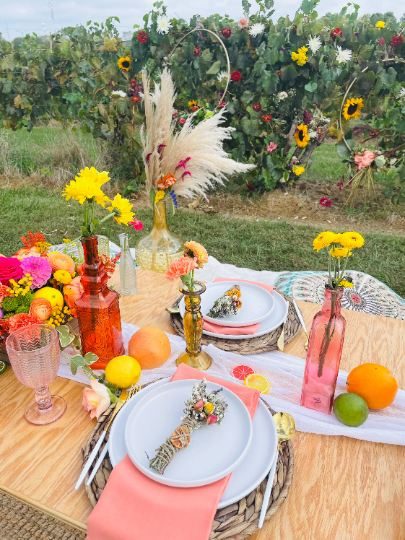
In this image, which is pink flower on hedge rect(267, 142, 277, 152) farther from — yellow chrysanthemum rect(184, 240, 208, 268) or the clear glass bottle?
yellow chrysanthemum rect(184, 240, 208, 268)

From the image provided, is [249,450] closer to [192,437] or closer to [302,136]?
[192,437]

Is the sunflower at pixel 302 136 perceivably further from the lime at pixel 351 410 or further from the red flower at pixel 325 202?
the lime at pixel 351 410

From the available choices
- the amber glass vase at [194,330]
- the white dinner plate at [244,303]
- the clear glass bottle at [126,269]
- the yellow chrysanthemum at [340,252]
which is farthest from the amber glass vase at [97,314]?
the yellow chrysanthemum at [340,252]

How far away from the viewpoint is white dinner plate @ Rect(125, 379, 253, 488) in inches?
28.3

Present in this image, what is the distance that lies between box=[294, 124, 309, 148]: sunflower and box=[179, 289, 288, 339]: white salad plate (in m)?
3.04

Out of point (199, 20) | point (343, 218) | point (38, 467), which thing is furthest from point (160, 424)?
point (199, 20)

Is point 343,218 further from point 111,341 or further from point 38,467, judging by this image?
point 38,467

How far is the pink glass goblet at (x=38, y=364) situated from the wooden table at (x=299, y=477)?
1.0 inches

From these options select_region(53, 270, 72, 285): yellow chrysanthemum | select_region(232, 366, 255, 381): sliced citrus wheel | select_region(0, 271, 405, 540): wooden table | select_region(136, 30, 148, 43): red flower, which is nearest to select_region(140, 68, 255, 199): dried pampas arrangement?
select_region(53, 270, 72, 285): yellow chrysanthemum

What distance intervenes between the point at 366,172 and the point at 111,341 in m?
3.46

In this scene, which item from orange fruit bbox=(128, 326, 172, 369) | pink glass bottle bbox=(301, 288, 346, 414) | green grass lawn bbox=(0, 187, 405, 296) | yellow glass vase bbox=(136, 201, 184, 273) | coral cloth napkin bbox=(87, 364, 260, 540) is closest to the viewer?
coral cloth napkin bbox=(87, 364, 260, 540)

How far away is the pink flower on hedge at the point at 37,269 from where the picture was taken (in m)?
1.12

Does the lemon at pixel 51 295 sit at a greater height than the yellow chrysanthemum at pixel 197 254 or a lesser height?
lesser

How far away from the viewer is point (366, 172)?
12.4 feet
